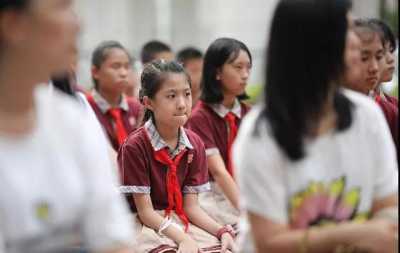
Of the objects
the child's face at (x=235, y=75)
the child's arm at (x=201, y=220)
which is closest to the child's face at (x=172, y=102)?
the child's arm at (x=201, y=220)

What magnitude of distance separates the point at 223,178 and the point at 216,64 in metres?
0.73

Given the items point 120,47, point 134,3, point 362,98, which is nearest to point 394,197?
point 362,98

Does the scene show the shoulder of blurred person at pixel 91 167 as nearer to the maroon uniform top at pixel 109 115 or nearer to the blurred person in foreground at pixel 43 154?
the blurred person in foreground at pixel 43 154

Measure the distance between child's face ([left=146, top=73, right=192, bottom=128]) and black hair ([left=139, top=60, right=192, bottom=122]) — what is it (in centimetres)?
2

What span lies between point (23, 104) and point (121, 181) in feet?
6.70

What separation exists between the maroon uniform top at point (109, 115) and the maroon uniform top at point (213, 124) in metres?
0.74

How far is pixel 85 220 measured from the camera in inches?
95.4

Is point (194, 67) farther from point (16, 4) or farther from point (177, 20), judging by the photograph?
point (177, 20)

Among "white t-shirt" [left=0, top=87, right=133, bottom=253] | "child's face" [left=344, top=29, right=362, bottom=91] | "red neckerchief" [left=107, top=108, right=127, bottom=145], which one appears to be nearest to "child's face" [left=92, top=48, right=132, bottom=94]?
"red neckerchief" [left=107, top=108, right=127, bottom=145]

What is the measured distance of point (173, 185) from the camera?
14.4 ft

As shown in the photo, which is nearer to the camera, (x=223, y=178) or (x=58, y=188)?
(x=58, y=188)

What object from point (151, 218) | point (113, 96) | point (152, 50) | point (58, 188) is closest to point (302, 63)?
point (58, 188)

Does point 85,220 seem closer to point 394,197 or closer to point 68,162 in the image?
point 68,162

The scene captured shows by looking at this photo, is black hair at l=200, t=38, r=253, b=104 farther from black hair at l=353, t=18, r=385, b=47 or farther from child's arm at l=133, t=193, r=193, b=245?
black hair at l=353, t=18, r=385, b=47
